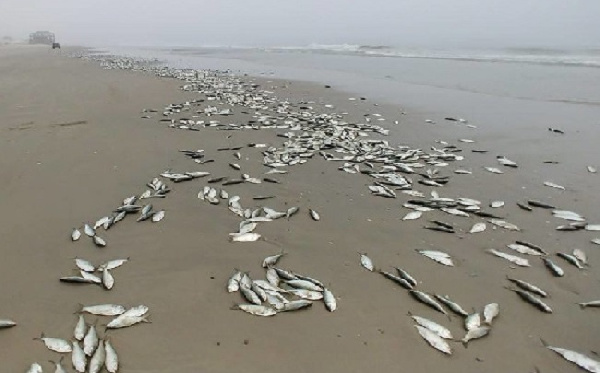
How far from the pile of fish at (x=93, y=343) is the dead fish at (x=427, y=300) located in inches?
103

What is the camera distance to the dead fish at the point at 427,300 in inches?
154

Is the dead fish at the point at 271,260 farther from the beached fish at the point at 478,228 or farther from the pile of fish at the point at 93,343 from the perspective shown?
the beached fish at the point at 478,228

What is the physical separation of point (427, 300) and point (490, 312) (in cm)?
58

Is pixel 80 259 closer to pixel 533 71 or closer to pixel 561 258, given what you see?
pixel 561 258

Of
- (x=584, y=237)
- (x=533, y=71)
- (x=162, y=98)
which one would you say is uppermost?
(x=533, y=71)

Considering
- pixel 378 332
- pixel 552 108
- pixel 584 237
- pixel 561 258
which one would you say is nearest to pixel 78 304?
pixel 378 332

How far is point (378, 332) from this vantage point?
3.64 meters

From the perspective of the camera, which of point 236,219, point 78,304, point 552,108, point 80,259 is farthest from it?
point 552,108

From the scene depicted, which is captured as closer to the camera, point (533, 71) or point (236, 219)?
point (236, 219)

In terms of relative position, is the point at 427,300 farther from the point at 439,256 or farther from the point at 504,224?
the point at 504,224

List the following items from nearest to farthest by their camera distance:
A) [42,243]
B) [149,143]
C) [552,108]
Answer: [42,243] < [149,143] < [552,108]

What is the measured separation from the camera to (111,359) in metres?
3.24

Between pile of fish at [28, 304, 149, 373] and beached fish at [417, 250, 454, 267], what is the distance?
124 inches

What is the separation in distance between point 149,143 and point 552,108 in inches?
487
